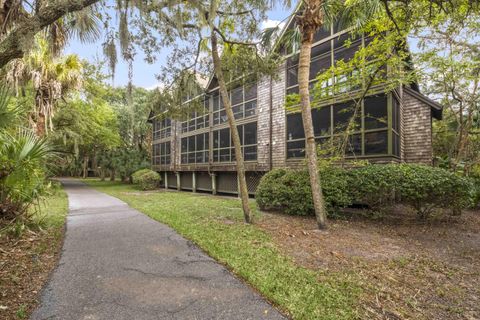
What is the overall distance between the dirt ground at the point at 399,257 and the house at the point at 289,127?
103 inches

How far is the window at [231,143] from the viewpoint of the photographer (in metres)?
12.4

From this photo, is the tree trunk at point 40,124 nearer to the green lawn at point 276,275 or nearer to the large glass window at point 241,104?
the green lawn at point 276,275

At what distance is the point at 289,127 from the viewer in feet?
35.1

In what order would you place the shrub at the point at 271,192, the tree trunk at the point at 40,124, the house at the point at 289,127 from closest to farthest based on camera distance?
the shrub at the point at 271,192
the house at the point at 289,127
the tree trunk at the point at 40,124

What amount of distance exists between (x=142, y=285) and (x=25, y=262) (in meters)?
1.99

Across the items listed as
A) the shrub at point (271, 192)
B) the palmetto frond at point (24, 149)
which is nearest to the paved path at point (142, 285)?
the palmetto frond at point (24, 149)

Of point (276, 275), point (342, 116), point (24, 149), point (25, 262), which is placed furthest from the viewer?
point (342, 116)

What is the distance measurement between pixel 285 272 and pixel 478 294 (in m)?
2.35

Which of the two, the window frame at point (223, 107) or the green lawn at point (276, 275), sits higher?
the window frame at point (223, 107)

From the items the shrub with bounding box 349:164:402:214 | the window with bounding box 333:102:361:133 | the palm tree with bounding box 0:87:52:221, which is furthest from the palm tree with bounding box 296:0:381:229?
the palm tree with bounding box 0:87:52:221

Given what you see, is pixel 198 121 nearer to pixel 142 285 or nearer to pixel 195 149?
pixel 195 149

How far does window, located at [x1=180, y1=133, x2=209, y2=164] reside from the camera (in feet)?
50.5

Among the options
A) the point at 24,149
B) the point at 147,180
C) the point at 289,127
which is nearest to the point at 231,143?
the point at 289,127

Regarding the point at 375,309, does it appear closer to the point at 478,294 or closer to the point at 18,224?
the point at 478,294
